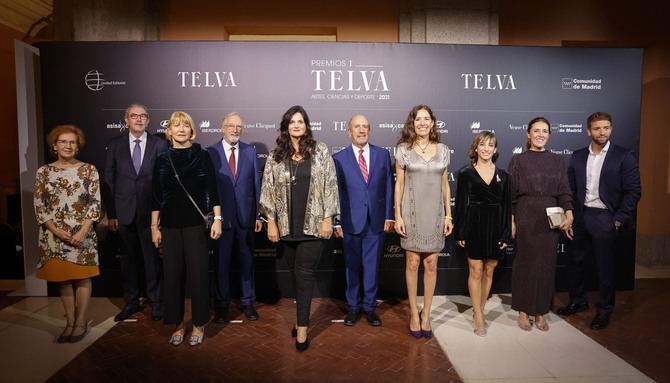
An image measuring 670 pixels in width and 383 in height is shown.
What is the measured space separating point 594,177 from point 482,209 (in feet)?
4.44

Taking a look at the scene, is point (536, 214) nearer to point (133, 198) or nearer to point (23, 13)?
point (133, 198)

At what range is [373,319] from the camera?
4145 millimetres

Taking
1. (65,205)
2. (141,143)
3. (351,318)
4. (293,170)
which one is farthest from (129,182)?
(351,318)

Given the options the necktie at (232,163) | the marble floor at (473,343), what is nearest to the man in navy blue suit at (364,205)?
the marble floor at (473,343)

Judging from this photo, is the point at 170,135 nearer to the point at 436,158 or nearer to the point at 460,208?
the point at 436,158

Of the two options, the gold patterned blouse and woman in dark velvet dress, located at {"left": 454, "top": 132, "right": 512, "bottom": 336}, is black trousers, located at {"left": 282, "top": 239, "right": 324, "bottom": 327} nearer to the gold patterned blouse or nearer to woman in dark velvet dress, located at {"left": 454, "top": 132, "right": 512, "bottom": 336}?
woman in dark velvet dress, located at {"left": 454, "top": 132, "right": 512, "bottom": 336}

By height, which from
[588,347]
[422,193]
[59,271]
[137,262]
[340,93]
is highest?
[340,93]

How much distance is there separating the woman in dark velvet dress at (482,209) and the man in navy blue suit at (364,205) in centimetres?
68

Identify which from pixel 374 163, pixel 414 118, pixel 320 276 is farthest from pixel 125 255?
pixel 414 118

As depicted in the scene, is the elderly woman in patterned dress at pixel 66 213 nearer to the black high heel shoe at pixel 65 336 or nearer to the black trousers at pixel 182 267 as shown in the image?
the black high heel shoe at pixel 65 336

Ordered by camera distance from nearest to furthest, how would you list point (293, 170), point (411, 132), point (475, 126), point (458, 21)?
point (293, 170) → point (411, 132) → point (475, 126) → point (458, 21)

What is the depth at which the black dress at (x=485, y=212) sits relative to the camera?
374cm

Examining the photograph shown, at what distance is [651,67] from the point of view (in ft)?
21.6

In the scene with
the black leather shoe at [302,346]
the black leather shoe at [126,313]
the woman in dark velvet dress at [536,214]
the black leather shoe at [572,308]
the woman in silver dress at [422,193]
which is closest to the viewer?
the black leather shoe at [302,346]
